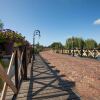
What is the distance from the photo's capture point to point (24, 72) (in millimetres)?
7250

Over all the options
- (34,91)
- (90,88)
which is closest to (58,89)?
(34,91)

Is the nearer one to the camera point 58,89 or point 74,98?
point 74,98

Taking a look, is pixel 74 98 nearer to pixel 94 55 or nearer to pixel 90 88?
pixel 90 88

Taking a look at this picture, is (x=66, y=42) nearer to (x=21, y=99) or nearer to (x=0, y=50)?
(x=0, y=50)

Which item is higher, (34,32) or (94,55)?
(34,32)

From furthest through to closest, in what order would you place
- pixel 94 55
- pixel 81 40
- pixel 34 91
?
pixel 81 40 < pixel 94 55 < pixel 34 91

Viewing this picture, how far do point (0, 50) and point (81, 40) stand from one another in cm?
9263

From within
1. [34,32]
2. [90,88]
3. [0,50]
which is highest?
[34,32]

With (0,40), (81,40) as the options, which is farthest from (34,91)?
(81,40)

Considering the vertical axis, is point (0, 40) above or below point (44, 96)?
above

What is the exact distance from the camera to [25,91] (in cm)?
563

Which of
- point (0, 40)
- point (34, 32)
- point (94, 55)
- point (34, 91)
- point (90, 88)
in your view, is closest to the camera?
point (34, 91)

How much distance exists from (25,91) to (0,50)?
9567mm

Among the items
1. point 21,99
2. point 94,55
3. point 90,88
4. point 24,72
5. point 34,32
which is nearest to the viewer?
point 21,99
